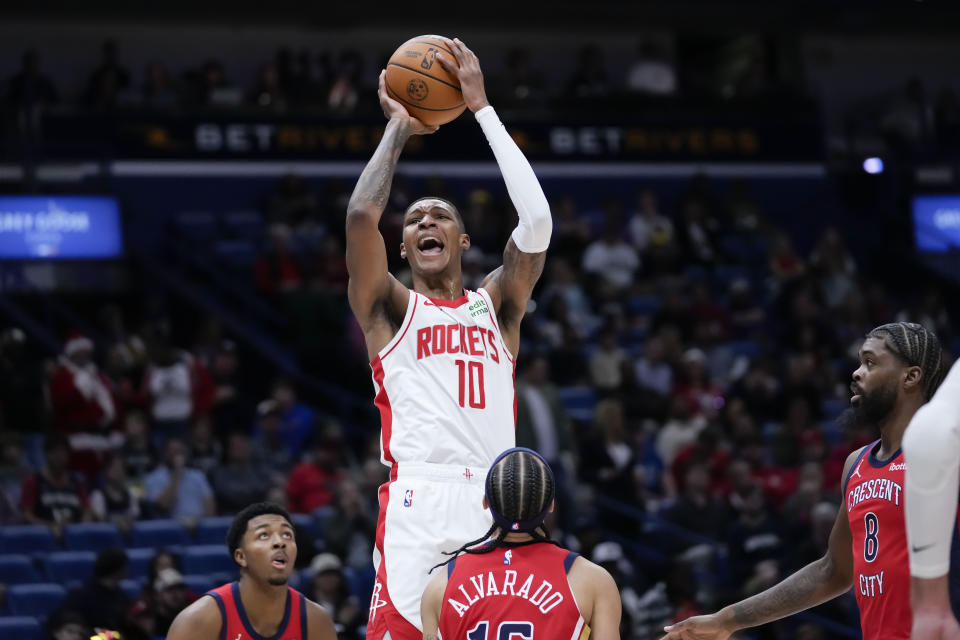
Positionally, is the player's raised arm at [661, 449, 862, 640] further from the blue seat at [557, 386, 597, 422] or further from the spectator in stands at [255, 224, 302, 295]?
the spectator in stands at [255, 224, 302, 295]

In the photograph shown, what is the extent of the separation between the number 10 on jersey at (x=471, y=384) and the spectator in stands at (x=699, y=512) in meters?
7.43

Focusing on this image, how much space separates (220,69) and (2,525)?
27.5 feet

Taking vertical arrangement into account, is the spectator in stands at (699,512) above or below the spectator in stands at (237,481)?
below

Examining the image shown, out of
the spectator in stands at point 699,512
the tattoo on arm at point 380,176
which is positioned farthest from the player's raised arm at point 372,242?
the spectator in stands at point 699,512

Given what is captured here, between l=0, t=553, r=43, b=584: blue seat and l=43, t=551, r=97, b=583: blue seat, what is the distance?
0.14 metres

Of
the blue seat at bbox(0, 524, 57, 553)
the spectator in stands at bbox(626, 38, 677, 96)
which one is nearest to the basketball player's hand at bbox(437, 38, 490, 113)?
the blue seat at bbox(0, 524, 57, 553)

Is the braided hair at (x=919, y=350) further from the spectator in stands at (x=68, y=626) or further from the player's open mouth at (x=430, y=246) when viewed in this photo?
the spectator in stands at (x=68, y=626)

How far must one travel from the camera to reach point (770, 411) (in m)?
14.9

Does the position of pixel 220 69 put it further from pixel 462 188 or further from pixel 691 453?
pixel 691 453

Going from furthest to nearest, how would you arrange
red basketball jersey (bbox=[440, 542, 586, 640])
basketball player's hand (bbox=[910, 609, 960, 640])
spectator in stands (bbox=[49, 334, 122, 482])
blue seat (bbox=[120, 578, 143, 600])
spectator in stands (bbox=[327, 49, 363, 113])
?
spectator in stands (bbox=[327, 49, 363, 113]), spectator in stands (bbox=[49, 334, 122, 482]), blue seat (bbox=[120, 578, 143, 600]), red basketball jersey (bbox=[440, 542, 586, 640]), basketball player's hand (bbox=[910, 609, 960, 640])

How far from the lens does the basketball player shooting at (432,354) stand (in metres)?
5.25

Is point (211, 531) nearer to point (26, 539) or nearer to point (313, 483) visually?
point (313, 483)

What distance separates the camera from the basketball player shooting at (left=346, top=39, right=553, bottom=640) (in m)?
5.25

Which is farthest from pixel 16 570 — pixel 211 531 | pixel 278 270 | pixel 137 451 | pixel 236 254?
pixel 236 254
